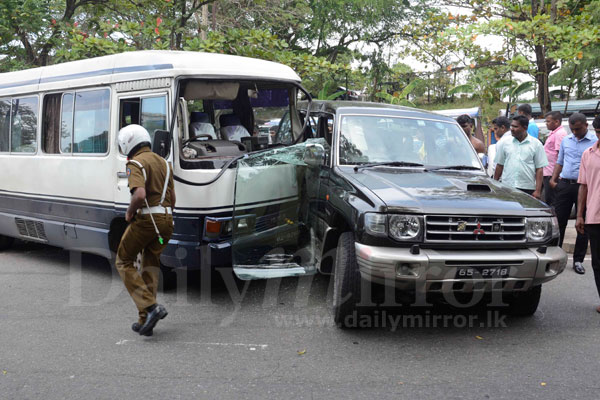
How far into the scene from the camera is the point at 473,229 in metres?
4.61

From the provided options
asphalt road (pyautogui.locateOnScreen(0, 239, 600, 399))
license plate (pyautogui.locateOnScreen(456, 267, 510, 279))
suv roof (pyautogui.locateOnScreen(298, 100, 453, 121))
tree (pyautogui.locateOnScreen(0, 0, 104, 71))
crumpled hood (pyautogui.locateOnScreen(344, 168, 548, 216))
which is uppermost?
tree (pyautogui.locateOnScreen(0, 0, 104, 71))

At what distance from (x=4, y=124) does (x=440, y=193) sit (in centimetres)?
631

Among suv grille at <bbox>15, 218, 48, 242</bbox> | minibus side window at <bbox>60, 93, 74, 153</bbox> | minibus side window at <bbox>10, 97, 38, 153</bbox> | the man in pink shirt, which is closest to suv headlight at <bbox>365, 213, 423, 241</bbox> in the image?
minibus side window at <bbox>60, 93, 74, 153</bbox>

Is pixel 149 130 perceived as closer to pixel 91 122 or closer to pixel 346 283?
pixel 91 122

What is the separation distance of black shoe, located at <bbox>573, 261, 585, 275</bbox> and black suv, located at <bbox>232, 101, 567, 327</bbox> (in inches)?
80.9

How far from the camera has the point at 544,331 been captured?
5090 mm

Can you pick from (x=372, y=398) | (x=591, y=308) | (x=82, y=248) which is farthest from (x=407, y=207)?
(x=82, y=248)

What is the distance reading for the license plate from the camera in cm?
450

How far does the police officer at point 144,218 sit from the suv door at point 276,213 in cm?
85

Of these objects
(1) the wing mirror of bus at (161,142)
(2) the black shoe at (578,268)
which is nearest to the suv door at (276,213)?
(1) the wing mirror of bus at (161,142)

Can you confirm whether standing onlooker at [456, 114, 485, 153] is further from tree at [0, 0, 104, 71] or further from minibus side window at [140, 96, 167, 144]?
tree at [0, 0, 104, 71]

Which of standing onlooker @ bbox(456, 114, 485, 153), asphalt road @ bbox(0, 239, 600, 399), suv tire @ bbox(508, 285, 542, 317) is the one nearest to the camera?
asphalt road @ bbox(0, 239, 600, 399)

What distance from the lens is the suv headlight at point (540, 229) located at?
4770mm

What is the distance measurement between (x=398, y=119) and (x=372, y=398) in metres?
3.27
